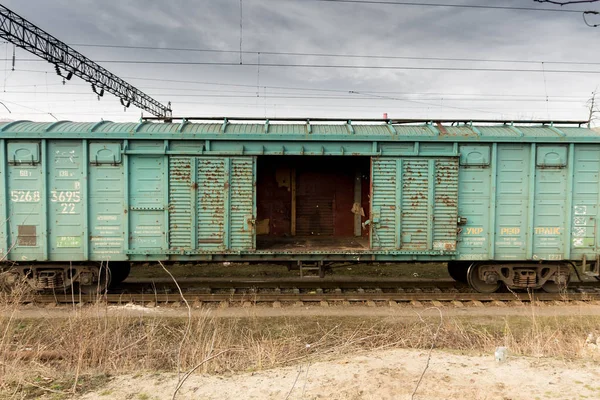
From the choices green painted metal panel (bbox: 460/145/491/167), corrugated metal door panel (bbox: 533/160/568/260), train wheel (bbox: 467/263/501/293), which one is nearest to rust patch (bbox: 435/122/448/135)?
green painted metal panel (bbox: 460/145/491/167)

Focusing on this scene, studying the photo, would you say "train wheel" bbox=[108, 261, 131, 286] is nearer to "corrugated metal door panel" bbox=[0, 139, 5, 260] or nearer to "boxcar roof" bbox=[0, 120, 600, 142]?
"corrugated metal door panel" bbox=[0, 139, 5, 260]

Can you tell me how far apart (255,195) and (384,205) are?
103 inches

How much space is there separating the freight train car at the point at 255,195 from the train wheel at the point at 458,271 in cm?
64

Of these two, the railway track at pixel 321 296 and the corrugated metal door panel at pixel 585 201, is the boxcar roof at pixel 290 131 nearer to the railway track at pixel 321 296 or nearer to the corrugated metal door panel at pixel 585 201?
the corrugated metal door panel at pixel 585 201

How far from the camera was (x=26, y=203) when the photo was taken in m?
7.50

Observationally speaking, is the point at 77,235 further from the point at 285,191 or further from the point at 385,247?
the point at 385,247

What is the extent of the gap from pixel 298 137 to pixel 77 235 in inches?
188

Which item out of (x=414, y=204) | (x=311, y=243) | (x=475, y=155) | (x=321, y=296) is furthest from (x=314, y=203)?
(x=475, y=155)

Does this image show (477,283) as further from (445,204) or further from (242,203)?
(242,203)

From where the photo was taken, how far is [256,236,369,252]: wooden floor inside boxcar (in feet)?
26.8

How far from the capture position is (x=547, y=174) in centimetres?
785

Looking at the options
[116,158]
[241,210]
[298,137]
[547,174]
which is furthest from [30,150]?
[547,174]

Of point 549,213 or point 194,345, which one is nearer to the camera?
point 194,345

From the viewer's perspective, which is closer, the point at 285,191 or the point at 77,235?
the point at 77,235
